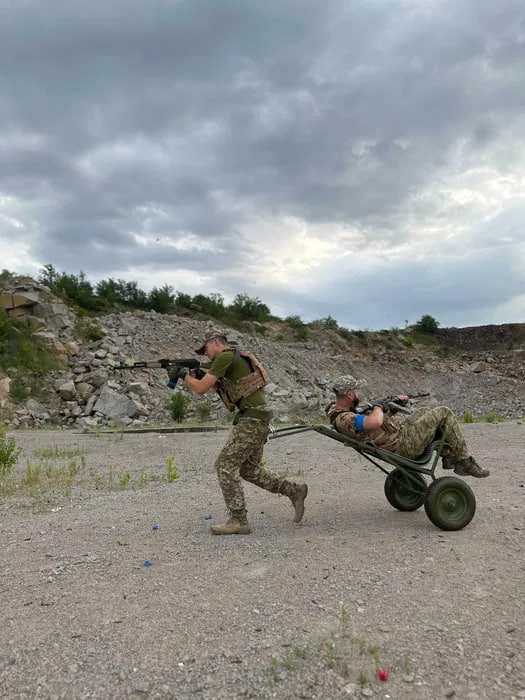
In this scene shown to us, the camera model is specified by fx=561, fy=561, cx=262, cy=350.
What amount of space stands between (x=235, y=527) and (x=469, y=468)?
7.53ft

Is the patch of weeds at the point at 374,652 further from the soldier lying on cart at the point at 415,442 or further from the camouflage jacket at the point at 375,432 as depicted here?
the camouflage jacket at the point at 375,432

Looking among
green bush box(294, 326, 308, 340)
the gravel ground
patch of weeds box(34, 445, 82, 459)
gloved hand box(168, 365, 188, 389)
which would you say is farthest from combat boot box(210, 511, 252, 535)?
green bush box(294, 326, 308, 340)

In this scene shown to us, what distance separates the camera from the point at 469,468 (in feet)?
17.6

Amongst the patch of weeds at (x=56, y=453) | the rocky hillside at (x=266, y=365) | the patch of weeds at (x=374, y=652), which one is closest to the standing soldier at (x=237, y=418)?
the patch of weeds at (x=374, y=652)

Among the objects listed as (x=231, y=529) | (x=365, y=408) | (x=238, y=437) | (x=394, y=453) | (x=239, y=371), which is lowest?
(x=231, y=529)

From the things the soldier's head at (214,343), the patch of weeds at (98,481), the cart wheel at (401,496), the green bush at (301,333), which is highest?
the green bush at (301,333)

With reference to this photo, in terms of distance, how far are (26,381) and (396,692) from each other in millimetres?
20981

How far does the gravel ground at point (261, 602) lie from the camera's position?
2.74 metres

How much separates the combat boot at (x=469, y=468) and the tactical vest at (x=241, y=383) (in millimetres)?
2054

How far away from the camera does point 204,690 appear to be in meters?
2.66

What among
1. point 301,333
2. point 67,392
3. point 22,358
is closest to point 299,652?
point 67,392

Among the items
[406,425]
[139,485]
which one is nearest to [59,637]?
[406,425]

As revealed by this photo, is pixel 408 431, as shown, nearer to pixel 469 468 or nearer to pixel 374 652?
pixel 469 468

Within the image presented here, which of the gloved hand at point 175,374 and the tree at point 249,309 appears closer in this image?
the gloved hand at point 175,374
